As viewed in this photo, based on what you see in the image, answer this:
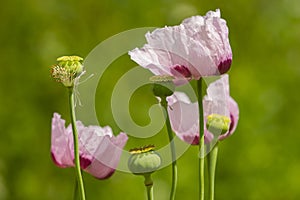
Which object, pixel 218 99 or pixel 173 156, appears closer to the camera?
pixel 173 156

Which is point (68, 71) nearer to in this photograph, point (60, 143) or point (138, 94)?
point (60, 143)

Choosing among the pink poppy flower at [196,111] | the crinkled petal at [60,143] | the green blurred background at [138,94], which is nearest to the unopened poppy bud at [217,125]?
the pink poppy flower at [196,111]

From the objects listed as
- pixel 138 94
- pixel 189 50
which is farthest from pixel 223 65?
pixel 138 94

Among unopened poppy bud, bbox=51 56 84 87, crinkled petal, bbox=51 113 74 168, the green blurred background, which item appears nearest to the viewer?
unopened poppy bud, bbox=51 56 84 87

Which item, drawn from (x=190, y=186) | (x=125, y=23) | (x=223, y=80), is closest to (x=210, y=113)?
(x=223, y=80)

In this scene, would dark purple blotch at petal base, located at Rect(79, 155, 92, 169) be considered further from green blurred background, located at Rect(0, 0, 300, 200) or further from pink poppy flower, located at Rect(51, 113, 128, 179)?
green blurred background, located at Rect(0, 0, 300, 200)

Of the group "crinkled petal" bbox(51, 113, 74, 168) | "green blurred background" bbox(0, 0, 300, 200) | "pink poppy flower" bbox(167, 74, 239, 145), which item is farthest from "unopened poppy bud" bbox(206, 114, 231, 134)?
"green blurred background" bbox(0, 0, 300, 200)
